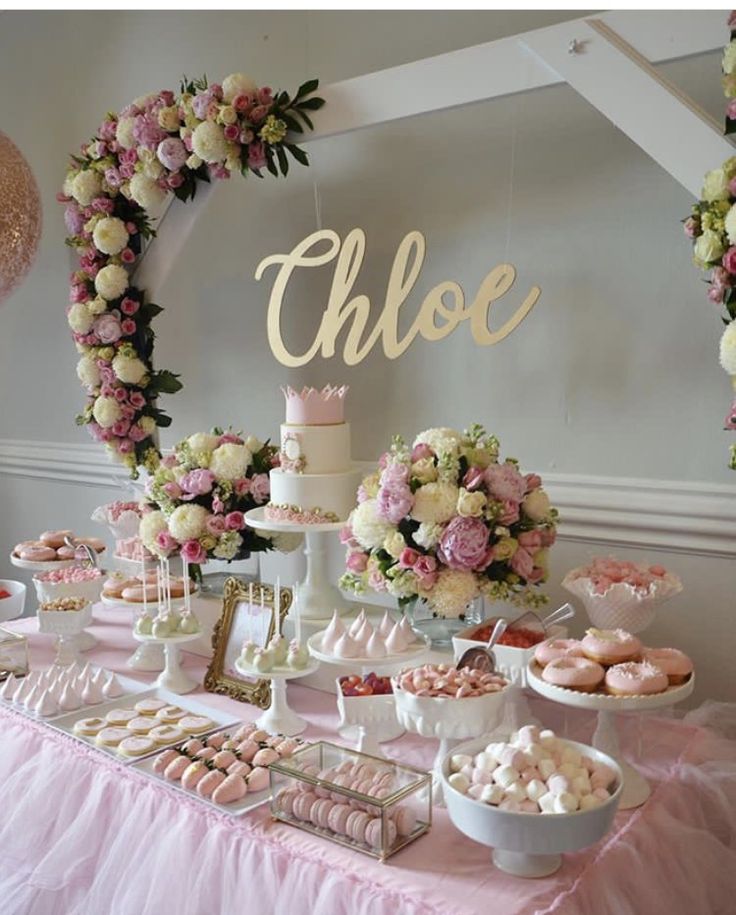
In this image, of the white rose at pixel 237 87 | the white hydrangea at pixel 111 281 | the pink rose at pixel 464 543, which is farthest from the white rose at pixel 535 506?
the white hydrangea at pixel 111 281

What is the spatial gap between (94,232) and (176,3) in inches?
105

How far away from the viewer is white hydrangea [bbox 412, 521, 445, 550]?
1.64 metres

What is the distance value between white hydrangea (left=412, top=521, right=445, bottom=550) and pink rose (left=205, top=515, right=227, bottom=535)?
2.16 feet

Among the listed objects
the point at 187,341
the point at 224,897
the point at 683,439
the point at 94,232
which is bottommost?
the point at 224,897

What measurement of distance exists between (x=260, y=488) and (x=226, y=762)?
0.81 m

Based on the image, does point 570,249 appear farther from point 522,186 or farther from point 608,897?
point 608,897

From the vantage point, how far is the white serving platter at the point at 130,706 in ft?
5.60

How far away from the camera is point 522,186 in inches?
90.3

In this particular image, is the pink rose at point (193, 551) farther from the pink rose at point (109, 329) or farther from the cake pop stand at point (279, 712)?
the pink rose at point (109, 329)

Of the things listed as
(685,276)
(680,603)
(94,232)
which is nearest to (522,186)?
(685,276)

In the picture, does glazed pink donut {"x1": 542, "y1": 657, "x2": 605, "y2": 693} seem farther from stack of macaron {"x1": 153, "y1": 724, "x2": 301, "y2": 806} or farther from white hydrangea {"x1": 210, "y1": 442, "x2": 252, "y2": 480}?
white hydrangea {"x1": 210, "y1": 442, "x2": 252, "y2": 480}

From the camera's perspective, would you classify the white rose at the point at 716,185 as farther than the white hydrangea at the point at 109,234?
No

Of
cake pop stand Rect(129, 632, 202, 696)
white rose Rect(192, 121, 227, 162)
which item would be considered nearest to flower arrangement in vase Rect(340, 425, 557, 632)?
cake pop stand Rect(129, 632, 202, 696)

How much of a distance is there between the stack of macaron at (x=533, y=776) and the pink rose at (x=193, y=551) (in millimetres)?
988
